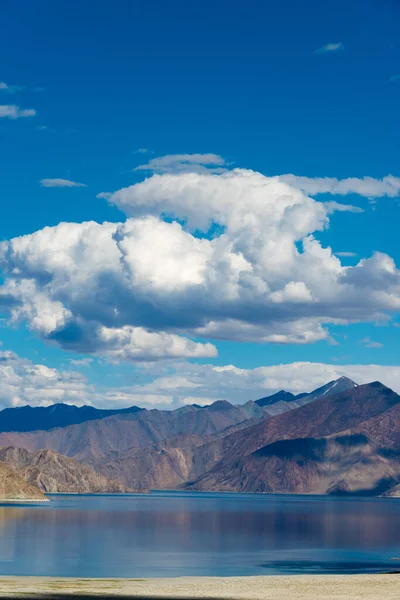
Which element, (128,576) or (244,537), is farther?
(244,537)

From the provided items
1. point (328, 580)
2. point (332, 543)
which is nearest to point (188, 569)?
point (328, 580)

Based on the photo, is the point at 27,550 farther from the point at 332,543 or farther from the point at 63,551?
the point at 332,543

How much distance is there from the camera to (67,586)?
4090 inches

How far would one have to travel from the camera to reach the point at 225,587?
10594cm

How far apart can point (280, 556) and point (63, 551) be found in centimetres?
3529

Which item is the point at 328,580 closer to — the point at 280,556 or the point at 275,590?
the point at 275,590

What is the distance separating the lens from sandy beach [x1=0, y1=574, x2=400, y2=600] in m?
97.4

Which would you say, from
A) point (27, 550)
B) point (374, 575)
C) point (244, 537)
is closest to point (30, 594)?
point (374, 575)


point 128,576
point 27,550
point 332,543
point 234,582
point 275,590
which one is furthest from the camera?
point 332,543

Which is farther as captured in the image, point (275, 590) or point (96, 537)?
point (96, 537)

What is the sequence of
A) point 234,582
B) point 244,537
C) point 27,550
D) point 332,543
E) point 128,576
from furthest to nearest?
point 244,537 < point 332,543 < point 27,550 < point 128,576 < point 234,582

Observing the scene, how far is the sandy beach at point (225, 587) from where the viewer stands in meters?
97.4

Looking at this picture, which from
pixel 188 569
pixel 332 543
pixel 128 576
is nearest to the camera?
pixel 128 576

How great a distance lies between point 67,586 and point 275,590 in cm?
2298
